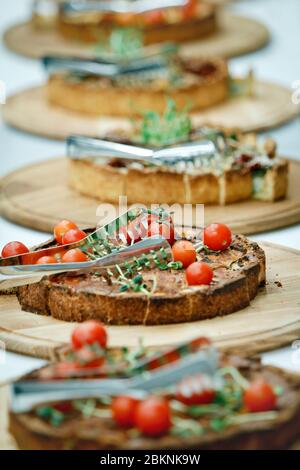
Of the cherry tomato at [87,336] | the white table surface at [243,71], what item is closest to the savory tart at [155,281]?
the white table surface at [243,71]

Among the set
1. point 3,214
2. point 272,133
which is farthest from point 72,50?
point 3,214

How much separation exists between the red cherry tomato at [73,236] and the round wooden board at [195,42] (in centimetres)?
421

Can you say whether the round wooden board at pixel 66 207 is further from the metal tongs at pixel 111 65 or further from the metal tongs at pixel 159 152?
the metal tongs at pixel 111 65

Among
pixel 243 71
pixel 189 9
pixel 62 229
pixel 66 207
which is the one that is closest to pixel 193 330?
pixel 62 229

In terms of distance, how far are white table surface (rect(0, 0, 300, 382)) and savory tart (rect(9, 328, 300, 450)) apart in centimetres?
52

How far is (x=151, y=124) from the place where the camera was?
6473 millimetres

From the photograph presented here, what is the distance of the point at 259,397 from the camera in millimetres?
3670

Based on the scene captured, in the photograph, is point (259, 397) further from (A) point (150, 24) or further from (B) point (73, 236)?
(A) point (150, 24)

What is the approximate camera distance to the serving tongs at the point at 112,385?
3.65m

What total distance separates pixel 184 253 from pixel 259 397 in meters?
1.18

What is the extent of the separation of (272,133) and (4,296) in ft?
9.47

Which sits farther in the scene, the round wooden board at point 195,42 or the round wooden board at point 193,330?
the round wooden board at point 195,42

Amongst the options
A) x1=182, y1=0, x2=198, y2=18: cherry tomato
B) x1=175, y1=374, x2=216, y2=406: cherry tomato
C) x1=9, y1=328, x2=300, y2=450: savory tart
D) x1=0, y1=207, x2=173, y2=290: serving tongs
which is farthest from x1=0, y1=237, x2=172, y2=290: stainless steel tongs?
x1=182, y1=0, x2=198, y2=18: cherry tomato

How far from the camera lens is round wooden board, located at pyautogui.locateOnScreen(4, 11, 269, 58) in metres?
9.08
